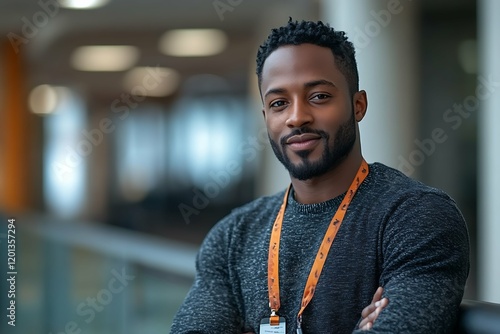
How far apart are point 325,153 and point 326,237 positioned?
0.17 m

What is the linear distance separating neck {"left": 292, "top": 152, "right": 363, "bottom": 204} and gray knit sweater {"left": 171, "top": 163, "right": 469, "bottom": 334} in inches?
0.8

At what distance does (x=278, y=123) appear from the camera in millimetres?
1954

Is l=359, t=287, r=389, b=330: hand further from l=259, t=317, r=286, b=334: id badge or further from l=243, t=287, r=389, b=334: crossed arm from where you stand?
l=259, t=317, r=286, b=334: id badge

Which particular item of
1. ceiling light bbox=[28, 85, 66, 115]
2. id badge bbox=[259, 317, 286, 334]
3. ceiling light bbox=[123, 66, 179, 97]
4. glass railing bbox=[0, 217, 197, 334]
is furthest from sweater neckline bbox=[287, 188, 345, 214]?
ceiling light bbox=[28, 85, 66, 115]

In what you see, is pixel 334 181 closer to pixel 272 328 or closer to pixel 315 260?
pixel 315 260

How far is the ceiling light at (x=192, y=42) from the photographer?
14.4 m

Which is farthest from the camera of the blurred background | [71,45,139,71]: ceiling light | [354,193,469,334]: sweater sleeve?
[71,45,139,71]: ceiling light

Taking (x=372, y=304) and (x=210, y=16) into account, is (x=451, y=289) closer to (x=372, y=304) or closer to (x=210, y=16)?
(x=372, y=304)

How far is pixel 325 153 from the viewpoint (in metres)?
1.92

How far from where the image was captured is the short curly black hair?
6.41 feet

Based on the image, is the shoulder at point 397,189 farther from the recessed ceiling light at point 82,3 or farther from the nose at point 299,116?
the recessed ceiling light at point 82,3

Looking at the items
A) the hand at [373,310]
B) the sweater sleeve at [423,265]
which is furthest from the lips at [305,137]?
the hand at [373,310]

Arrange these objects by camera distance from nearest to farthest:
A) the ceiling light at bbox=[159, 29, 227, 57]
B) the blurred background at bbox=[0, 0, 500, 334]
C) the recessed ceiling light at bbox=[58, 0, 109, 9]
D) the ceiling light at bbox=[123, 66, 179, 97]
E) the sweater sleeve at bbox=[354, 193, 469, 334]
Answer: the sweater sleeve at bbox=[354, 193, 469, 334]
the blurred background at bbox=[0, 0, 500, 334]
the recessed ceiling light at bbox=[58, 0, 109, 9]
the ceiling light at bbox=[159, 29, 227, 57]
the ceiling light at bbox=[123, 66, 179, 97]

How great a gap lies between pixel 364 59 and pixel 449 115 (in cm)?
572
